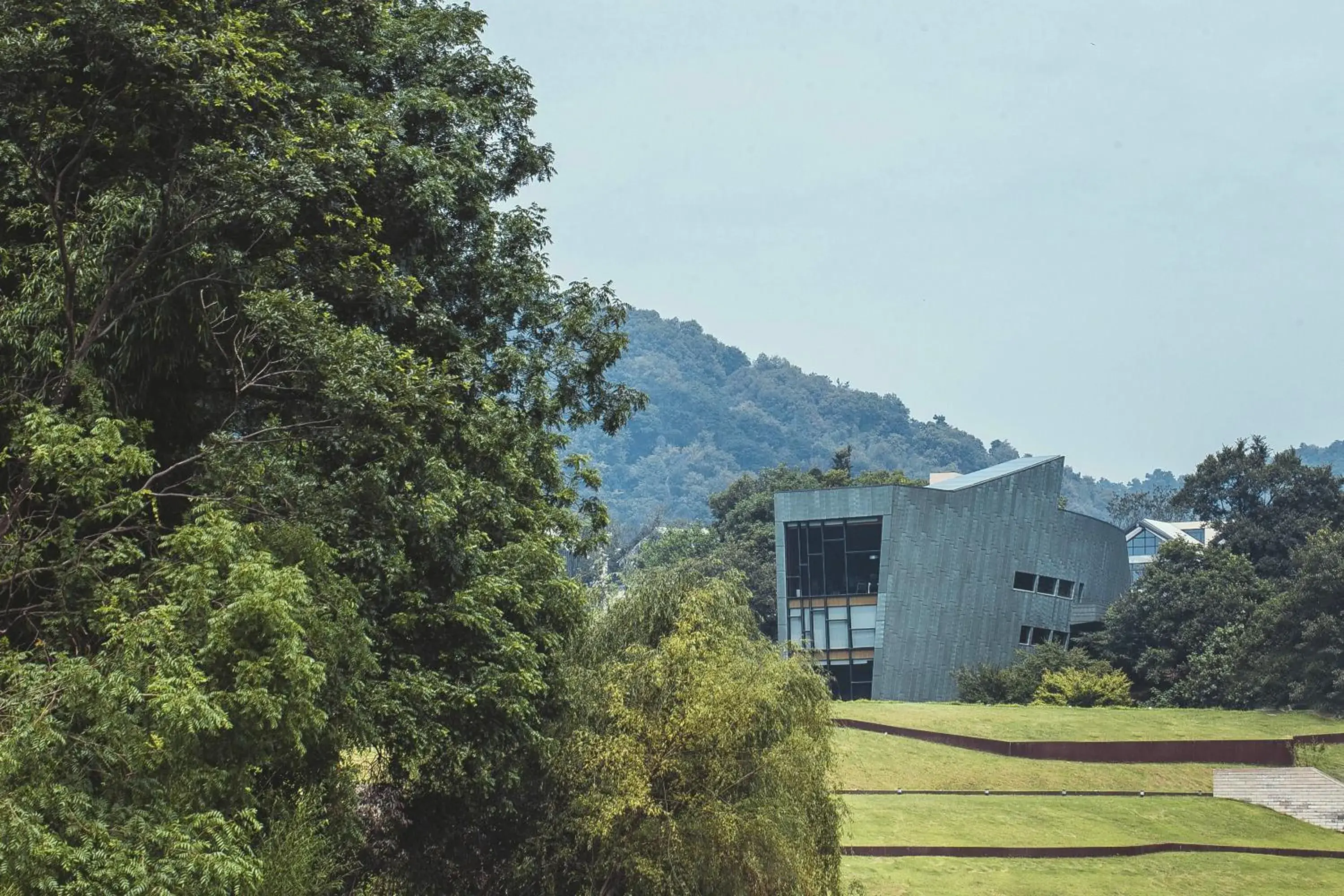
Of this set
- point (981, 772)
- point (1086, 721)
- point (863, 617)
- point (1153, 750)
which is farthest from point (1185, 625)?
point (981, 772)

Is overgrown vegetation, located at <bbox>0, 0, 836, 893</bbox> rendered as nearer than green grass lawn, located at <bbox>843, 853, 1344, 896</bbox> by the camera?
Yes

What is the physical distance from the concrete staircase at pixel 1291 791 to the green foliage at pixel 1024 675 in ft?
50.1

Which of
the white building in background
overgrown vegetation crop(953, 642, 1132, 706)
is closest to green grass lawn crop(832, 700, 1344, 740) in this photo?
overgrown vegetation crop(953, 642, 1132, 706)

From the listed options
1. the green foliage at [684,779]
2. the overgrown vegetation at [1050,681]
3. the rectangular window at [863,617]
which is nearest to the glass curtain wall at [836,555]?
the rectangular window at [863,617]

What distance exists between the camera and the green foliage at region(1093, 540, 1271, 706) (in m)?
54.8

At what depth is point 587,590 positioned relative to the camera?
20.2 metres

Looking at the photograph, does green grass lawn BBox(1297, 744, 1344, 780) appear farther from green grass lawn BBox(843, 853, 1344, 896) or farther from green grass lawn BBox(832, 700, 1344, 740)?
green grass lawn BBox(843, 853, 1344, 896)

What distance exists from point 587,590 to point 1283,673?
39.8 metres

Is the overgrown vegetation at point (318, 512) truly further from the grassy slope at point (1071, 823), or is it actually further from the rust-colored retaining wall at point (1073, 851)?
the grassy slope at point (1071, 823)

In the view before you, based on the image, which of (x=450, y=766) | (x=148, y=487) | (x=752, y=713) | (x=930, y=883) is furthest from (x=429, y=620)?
(x=930, y=883)

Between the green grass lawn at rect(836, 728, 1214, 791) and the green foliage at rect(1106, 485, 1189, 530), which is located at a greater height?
the green foliage at rect(1106, 485, 1189, 530)

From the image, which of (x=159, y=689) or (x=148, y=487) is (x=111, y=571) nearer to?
(x=148, y=487)

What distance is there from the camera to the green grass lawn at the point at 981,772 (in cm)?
3872

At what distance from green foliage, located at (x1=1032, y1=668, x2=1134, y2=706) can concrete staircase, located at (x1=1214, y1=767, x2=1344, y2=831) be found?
1353 cm
